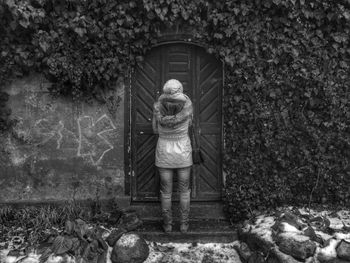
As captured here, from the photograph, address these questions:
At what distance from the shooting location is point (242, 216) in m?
7.02

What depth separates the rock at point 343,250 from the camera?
19.2 feet

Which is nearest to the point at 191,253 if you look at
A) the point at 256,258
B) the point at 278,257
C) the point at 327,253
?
the point at 256,258

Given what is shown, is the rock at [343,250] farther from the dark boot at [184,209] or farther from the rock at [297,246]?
the dark boot at [184,209]

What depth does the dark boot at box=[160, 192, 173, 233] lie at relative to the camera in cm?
653

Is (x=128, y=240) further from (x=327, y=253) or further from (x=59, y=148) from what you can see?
(x=327, y=253)

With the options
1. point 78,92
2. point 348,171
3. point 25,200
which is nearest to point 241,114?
point 348,171

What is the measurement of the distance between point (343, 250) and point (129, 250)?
268cm

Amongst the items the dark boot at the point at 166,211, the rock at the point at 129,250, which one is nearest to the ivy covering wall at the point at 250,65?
the dark boot at the point at 166,211

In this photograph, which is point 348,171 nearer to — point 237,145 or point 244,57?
point 237,145

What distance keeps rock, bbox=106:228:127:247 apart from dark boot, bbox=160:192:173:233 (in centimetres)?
59

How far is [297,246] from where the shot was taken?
5938mm

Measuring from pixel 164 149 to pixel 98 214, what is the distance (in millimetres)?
1449

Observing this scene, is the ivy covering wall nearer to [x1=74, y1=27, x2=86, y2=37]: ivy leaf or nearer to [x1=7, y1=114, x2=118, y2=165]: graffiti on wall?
[x1=74, y1=27, x2=86, y2=37]: ivy leaf

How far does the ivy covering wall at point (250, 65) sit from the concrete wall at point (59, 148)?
23cm
